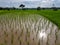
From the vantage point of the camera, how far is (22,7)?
7562 cm

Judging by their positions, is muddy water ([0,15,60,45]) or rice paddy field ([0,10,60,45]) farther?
rice paddy field ([0,10,60,45])

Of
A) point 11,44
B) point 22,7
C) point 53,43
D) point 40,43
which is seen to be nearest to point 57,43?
point 53,43

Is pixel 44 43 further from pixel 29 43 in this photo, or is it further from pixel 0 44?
pixel 0 44

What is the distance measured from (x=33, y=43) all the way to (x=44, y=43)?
0.38m

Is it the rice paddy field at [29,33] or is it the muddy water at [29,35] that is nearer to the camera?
the muddy water at [29,35]

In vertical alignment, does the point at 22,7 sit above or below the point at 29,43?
below

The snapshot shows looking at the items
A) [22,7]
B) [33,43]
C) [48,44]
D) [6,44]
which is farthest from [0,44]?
[22,7]

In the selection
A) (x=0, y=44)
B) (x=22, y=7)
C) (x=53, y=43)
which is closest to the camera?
(x=0, y=44)

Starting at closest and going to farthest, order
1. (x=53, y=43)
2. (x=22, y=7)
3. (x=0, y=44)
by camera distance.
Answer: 1. (x=0, y=44)
2. (x=53, y=43)
3. (x=22, y=7)

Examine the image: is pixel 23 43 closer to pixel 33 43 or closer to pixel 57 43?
pixel 33 43

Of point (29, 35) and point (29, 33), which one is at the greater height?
point (29, 35)

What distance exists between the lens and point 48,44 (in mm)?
6711

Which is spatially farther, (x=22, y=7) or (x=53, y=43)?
(x=22, y=7)

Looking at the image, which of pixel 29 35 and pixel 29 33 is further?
pixel 29 33
